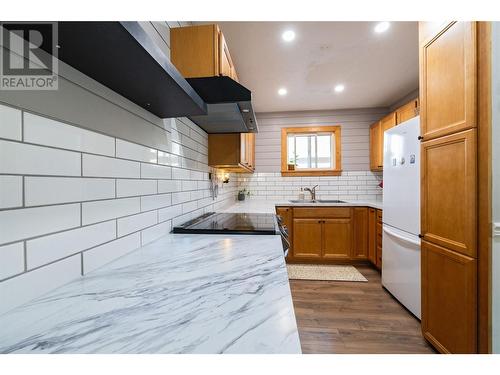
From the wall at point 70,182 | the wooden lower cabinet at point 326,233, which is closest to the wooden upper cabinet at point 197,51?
the wall at point 70,182

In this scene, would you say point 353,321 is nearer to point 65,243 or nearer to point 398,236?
point 398,236

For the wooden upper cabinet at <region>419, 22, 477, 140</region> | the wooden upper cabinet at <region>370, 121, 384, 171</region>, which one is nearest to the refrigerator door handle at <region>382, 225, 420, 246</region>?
the wooden upper cabinet at <region>419, 22, 477, 140</region>

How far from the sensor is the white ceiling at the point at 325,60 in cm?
194

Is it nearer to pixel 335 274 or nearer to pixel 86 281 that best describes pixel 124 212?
pixel 86 281

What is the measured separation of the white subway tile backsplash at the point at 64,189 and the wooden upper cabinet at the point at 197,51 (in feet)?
2.72

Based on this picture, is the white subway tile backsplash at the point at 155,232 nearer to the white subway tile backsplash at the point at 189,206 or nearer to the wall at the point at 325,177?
the white subway tile backsplash at the point at 189,206

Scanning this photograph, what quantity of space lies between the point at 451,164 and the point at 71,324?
6.04 ft

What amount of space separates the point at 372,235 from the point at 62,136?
132 inches

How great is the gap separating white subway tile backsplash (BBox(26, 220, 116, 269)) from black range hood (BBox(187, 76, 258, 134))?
749 millimetres

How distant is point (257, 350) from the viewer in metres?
0.39

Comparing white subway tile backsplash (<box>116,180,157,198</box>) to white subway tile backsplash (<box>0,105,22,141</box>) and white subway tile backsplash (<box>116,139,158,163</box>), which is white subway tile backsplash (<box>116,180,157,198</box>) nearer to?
white subway tile backsplash (<box>116,139,158,163</box>)

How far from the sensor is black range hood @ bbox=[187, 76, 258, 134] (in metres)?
1.09
